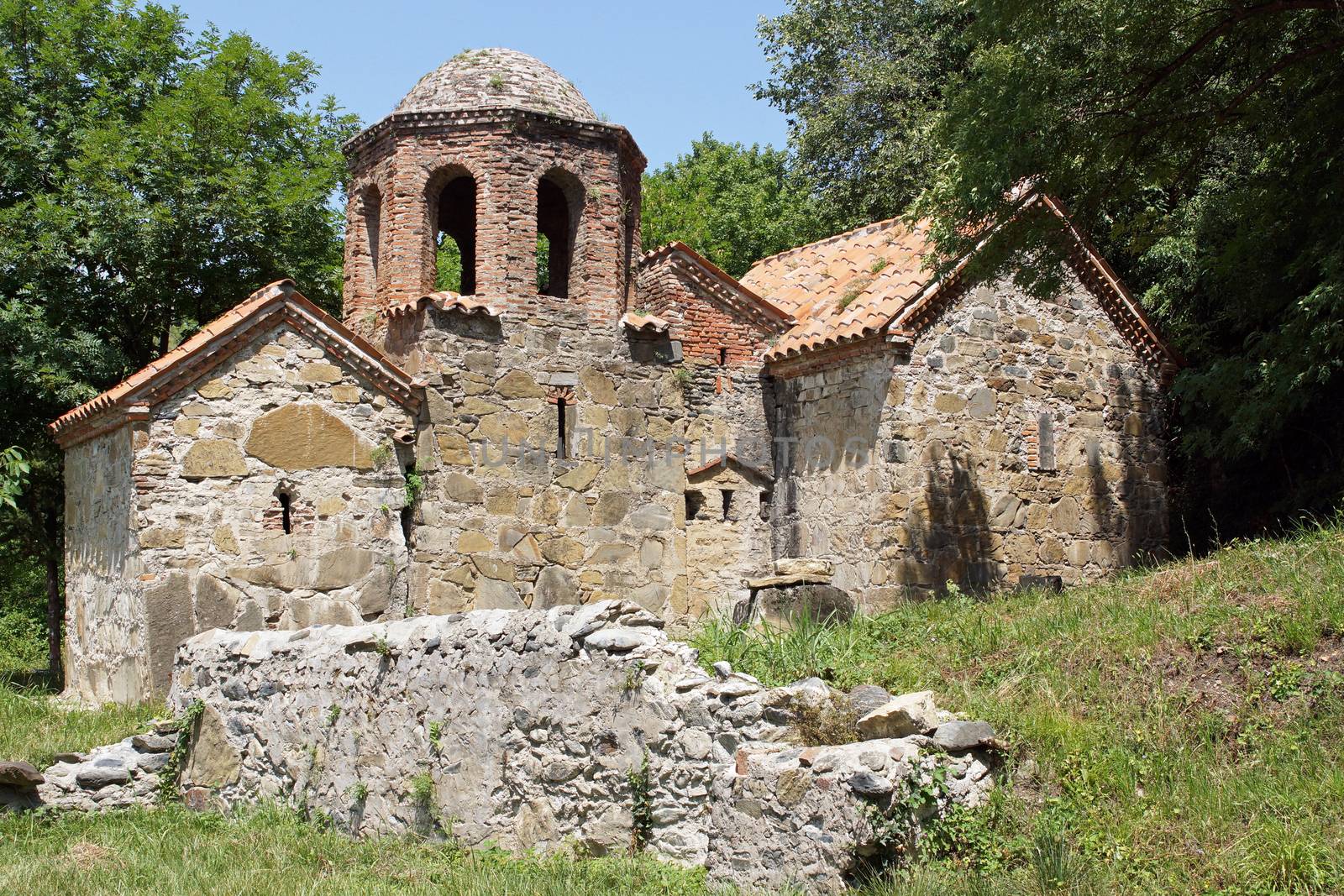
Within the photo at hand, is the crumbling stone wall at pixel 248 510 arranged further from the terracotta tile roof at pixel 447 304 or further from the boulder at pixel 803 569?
the boulder at pixel 803 569

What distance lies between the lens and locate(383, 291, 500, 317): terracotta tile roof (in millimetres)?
12578

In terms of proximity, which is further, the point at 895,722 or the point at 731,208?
the point at 731,208

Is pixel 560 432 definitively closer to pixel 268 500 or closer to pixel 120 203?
pixel 268 500

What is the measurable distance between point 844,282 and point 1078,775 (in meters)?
9.29

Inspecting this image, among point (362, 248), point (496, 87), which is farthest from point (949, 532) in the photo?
point (362, 248)

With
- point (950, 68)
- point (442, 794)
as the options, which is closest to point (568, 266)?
point (442, 794)

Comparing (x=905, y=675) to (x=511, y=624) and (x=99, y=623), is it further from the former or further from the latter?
(x=99, y=623)

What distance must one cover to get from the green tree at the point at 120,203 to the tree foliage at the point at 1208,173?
1063 cm

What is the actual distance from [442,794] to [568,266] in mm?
7403

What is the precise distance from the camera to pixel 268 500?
A: 38.3ft

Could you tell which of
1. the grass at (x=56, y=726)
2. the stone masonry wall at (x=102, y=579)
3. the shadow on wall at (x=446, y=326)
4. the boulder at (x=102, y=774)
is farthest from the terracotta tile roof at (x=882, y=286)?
the boulder at (x=102, y=774)

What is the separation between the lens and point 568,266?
13961 millimetres

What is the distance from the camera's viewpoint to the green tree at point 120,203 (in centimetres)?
1652

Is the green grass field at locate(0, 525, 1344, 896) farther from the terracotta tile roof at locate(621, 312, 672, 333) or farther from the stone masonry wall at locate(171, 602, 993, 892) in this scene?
the terracotta tile roof at locate(621, 312, 672, 333)
